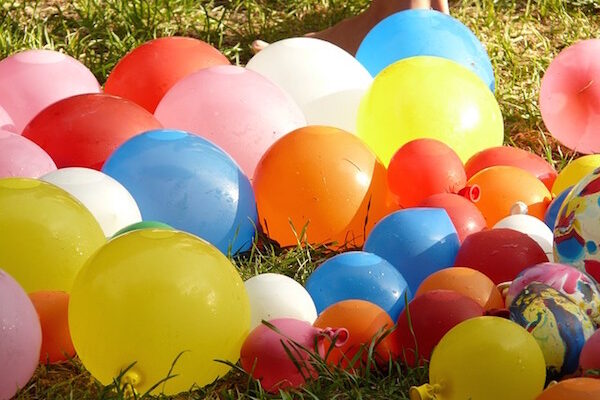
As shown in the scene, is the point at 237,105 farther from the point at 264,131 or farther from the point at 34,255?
the point at 34,255

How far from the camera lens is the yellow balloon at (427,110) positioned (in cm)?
352

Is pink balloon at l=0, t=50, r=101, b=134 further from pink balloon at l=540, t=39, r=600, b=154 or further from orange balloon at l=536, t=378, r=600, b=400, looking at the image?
orange balloon at l=536, t=378, r=600, b=400

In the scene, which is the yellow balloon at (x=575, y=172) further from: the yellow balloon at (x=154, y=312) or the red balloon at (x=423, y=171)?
the yellow balloon at (x=154, y=312)

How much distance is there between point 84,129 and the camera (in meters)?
3.32

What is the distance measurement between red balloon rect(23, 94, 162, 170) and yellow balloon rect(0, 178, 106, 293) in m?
0.61

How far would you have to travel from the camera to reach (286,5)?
202 inches

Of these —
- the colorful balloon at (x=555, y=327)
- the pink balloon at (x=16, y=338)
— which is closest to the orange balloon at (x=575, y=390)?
the colorful balloon at (x=555, y=327)

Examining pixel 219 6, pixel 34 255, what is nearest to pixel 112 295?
pixel 34 255

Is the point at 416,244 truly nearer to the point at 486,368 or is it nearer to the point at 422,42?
the point at 486,368

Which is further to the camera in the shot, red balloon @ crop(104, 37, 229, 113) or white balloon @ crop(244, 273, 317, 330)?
red balloon @ crop(104, 37, 229, 113)

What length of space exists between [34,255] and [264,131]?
107 cm

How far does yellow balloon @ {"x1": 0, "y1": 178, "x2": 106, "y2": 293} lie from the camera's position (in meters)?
2.61

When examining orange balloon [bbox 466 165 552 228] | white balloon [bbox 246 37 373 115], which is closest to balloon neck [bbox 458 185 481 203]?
orange balloon [bbox 466 165 552 228]

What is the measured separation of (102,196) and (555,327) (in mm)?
1224
